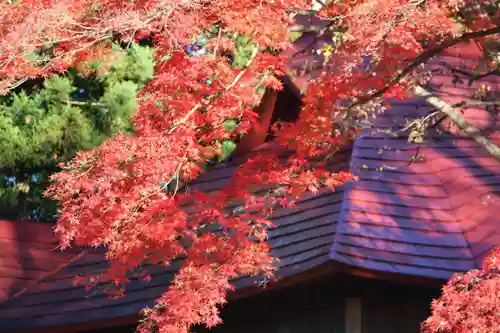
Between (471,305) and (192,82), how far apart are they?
349 centimetres

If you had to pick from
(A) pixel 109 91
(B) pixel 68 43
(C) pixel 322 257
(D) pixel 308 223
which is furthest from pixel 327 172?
(A) pixel 109 91

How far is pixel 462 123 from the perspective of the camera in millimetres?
10000

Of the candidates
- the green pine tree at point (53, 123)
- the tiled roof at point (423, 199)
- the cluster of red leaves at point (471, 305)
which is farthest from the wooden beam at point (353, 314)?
the green pine tree at point (53, 123)

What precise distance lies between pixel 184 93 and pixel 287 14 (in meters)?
1.23

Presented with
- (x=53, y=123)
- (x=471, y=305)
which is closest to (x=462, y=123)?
(x=471, y=305)

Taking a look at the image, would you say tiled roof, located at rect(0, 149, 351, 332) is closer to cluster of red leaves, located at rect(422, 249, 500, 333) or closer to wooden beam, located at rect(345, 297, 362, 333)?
wooden beam, located at rect(345, 297, 362, 333)

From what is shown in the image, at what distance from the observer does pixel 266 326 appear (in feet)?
40.7

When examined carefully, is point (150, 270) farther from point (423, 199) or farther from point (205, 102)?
point (205, 102)

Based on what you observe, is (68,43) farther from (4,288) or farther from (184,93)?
(4,288)

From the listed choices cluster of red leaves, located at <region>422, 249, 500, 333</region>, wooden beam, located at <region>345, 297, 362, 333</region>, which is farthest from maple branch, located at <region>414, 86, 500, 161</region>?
wooden beam, located at <region>345, 297, 362, 333</region>

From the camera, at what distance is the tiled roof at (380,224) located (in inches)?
447

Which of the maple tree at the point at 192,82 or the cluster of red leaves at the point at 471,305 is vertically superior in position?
the maple tree at the point at 192,82

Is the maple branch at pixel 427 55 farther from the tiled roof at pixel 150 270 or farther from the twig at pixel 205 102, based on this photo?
the tiled roof at pixel 150 270

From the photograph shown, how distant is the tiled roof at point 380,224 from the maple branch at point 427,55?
168 centimetres
